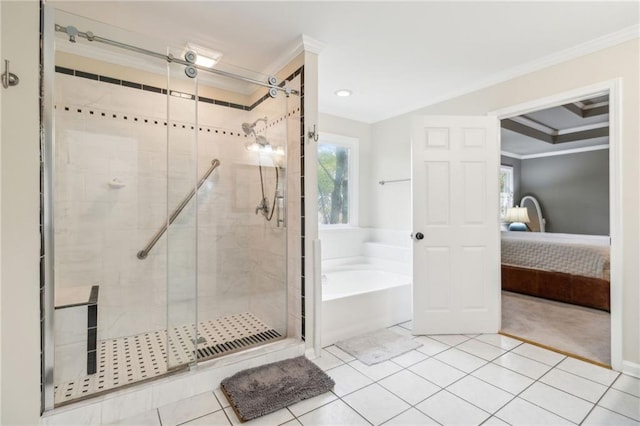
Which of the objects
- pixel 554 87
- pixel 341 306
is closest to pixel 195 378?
pixel 341 306

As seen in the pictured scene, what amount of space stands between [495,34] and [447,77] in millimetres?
734

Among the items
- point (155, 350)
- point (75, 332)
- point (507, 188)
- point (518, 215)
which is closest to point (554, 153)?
point (507, 188)

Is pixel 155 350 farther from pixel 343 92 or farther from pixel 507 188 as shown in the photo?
pixel 507 188

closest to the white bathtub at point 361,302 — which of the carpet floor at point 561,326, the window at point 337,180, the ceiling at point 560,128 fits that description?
the window at point 337,180

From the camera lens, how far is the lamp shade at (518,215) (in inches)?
250

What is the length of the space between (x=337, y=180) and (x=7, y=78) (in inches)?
127

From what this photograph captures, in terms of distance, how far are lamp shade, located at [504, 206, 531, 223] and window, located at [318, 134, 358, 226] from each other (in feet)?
13.9

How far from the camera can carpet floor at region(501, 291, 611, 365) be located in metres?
2.52

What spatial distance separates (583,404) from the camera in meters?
1.78

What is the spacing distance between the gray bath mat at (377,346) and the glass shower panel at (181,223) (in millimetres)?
1231

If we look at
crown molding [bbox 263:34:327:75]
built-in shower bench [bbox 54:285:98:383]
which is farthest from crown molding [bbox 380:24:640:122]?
built-in shower bench [bbox 54:285:98:383]

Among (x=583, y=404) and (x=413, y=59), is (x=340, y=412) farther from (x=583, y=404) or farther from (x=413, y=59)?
(x=413, y=59)

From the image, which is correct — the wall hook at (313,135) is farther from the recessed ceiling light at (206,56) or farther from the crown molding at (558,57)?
the crown molding at (558,57)

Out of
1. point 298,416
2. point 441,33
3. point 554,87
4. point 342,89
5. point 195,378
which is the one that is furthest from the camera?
point 342,89
